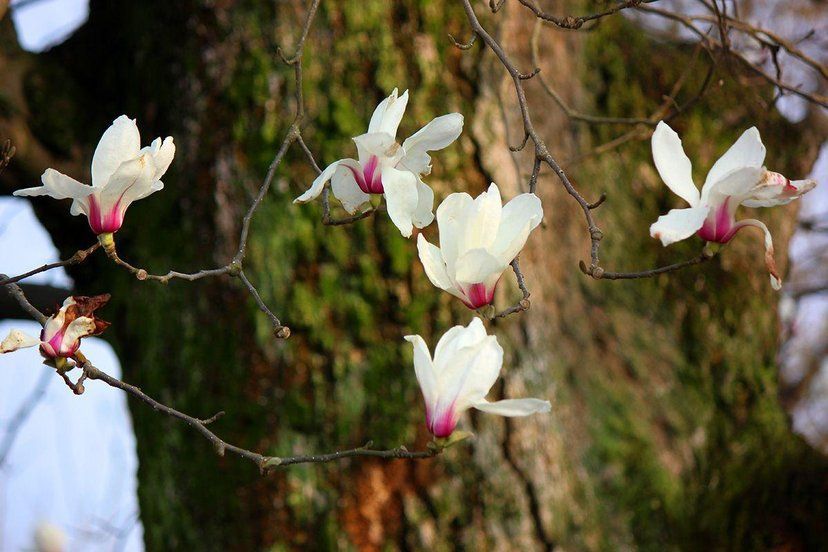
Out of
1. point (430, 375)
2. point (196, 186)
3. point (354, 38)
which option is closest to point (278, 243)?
point (196, 186)

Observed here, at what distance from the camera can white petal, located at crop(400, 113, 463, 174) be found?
2.63 feet

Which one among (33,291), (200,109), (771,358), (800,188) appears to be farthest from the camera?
(33,291)

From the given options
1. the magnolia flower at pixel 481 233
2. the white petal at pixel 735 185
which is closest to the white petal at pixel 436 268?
the magnolia flower at pixel 481 233

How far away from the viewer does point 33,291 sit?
7.92 ft

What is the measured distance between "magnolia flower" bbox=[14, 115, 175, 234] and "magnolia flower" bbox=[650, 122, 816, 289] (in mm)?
440

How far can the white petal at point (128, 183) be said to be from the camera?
813mm

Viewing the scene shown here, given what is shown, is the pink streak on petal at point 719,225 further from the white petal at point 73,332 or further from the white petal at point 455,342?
the white petal at point 73,332

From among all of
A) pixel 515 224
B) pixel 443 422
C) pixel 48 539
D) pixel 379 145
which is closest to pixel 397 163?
pixel 379 145

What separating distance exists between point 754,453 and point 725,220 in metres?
1.38

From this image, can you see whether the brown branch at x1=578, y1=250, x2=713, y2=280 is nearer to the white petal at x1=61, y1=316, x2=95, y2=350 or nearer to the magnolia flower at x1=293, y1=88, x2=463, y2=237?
the magnolia flower at x1=293, y1=88, x2=463, y2=237

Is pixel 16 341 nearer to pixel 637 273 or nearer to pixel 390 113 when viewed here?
pixel 390 113

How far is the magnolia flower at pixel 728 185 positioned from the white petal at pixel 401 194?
0.21 metres

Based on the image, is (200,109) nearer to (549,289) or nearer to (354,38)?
(354,38)

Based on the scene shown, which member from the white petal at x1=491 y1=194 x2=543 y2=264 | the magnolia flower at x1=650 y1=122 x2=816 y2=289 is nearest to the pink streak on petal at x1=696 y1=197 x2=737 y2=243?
the magnolia flower at x1=650 y1=122 x2=816 y2=289
